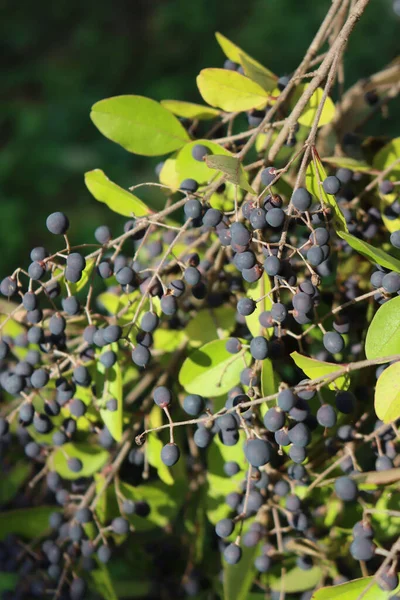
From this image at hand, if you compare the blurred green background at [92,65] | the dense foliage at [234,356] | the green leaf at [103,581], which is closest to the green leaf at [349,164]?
the dense foliage at [234,356]

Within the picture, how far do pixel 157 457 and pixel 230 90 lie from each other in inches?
16.4

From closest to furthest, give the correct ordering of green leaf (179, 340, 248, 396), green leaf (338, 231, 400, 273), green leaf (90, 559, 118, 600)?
green leaf (338, 231, 400, 273) → green leaf (179, 340, 248, 396) → green leaf (90, 559, 118, 600)

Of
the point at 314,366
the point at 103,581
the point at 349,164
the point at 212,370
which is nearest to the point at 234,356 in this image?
the point at 212,370

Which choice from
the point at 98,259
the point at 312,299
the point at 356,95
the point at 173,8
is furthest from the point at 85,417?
the point at 173,8

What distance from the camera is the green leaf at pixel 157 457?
76cm

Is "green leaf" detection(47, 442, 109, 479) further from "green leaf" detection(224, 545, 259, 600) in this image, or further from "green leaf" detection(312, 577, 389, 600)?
"green leaf" detection(312, 577, 389, 600)

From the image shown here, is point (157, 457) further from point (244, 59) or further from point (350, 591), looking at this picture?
point (244, 59)

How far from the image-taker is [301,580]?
80 centimetres

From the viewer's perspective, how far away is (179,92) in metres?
2.92

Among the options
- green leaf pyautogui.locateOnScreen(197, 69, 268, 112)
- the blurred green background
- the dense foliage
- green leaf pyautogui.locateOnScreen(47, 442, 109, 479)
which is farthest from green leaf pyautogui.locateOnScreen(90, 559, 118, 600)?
the blurred green background

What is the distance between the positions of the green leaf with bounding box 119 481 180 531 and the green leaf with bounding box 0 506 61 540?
0.13 metres

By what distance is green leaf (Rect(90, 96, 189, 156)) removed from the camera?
0.75 metres

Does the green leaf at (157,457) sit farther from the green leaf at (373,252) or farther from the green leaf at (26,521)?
the green leaf at (373,252)

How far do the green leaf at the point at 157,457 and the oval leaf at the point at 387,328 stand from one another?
29 centimetres
